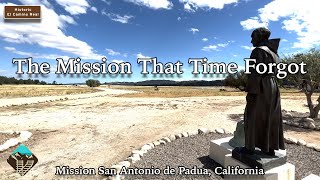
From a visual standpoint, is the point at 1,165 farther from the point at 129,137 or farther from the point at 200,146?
the point at 200,146

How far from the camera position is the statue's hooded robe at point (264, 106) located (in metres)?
4.61

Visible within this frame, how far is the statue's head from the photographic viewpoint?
15.9 ft

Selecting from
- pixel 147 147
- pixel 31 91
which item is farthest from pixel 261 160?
pixel 31 91

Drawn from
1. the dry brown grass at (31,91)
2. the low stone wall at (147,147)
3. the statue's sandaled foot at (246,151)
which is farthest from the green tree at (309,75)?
the dry brown grass at (31,91)

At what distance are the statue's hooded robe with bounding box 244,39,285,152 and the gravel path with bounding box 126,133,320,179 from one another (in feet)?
5.53

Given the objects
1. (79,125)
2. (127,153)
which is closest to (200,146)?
(127,153)

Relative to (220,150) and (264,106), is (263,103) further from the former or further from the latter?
(220,150)

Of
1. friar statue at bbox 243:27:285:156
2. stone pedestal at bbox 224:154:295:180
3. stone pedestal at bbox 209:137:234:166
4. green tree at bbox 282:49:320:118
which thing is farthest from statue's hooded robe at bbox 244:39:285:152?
green tree at bbox 282:49:320:118

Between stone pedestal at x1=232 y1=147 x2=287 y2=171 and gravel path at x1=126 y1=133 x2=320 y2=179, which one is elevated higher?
stone pedestal at x1=232 y1=147 x2=287 y2=171

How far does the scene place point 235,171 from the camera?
5.14 metres

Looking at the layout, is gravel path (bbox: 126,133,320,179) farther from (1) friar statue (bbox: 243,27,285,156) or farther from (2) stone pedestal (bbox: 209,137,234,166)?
(1) friar statue (bbox: 243,27,285,156)

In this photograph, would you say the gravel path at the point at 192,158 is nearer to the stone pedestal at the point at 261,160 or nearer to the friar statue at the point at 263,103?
the stone pedestal at the point at 261,160

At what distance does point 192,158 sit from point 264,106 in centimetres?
324

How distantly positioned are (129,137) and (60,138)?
10.7ft
